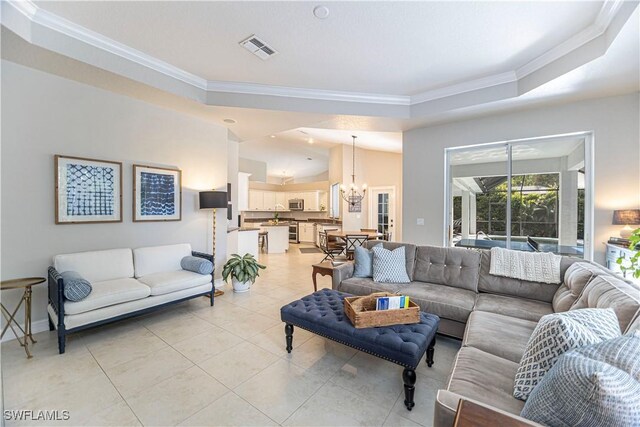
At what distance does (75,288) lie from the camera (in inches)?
95.2

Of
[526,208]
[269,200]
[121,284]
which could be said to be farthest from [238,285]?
[269,200]

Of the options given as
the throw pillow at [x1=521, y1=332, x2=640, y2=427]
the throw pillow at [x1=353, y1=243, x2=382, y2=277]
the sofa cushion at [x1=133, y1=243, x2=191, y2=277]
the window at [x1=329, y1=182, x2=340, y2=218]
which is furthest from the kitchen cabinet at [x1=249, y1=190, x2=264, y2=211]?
the throw pillow at [x1=521, y1=332, x2=640, y2=427]

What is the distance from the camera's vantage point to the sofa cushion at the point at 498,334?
173 centimetres

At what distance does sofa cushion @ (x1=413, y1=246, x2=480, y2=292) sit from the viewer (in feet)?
9.73

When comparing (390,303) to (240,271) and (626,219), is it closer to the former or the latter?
(240,271)

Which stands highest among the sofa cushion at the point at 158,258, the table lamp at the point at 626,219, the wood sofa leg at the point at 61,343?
the table lamp at the point at 626,219

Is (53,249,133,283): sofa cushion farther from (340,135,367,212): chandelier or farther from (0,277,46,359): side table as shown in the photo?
(340,135,367,212): chandelier

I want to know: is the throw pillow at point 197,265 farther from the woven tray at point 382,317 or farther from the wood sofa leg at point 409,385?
the wood sofa leg at point 409,385

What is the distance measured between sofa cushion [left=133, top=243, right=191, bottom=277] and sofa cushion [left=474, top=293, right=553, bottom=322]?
3667mm

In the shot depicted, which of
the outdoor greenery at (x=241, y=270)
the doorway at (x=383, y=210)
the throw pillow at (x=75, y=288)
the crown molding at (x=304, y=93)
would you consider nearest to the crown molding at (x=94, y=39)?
the crown molding at (x=304, y=93)

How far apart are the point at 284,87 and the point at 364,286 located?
288 cm

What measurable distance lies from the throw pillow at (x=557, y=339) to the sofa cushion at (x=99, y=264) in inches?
151

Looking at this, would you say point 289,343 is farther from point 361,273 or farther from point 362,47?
point 362,47

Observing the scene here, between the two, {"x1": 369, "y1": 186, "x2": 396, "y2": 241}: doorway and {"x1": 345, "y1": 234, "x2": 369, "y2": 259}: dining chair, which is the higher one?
{"x1": 369, "y1": 186, "x2": 396, "y2": 241}: doorway
